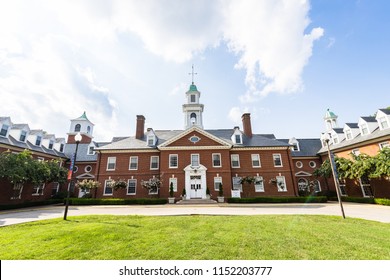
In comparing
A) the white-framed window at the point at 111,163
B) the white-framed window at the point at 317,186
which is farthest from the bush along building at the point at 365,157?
the white-framed window at the point at 111,163

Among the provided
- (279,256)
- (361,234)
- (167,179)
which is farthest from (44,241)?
(167,179)

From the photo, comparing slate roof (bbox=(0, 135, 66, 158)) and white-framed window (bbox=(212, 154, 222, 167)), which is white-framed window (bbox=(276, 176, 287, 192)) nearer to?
white-framed window (bbox=(212, 154, 222, 167))

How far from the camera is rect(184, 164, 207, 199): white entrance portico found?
71.7 ft

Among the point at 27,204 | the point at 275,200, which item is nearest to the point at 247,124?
the point at 275,200

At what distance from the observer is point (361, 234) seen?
22.2 ft

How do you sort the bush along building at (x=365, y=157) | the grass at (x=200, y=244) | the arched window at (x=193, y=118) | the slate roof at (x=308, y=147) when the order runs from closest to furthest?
the grass at (x=200, y=244) → the bush along building at (x=365, y=157) → the slate roof at (x=308, y=147) → the arched window at (x=193, y=118)

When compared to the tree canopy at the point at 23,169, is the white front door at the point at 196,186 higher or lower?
lower

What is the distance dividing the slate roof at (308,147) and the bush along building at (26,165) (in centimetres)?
3469

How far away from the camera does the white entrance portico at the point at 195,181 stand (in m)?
21.9

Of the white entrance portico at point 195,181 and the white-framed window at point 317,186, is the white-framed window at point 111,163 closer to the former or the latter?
the white entrance portico at point 195,181

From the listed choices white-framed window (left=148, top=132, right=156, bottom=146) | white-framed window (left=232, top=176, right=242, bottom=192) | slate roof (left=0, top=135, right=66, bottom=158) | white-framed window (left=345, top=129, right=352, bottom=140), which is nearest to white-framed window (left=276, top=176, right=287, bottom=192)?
white-framed window (left=232, top=176, right=242, bottom=192)

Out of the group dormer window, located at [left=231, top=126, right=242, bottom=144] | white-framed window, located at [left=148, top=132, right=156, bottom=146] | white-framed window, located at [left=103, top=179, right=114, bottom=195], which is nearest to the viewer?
white-framed window, located at [left=103, top=179, right=114, bottom=195]

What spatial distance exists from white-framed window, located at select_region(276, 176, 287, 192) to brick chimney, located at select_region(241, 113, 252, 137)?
766 centimetres

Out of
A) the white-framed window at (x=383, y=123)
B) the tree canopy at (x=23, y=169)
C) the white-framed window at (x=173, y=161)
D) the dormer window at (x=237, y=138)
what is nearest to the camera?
the tree canopy at (x=23, y=169)
